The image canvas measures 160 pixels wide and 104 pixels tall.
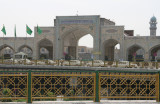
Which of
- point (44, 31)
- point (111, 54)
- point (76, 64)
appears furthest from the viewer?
point (111, 54)

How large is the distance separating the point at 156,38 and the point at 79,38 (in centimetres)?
1442

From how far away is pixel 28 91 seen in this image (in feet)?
25.6

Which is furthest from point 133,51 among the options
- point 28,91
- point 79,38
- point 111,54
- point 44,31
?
point 28,91

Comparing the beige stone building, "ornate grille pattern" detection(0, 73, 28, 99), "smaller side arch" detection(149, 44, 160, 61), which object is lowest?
"ornate grille pattern" detection(0, 73, 28, 99)

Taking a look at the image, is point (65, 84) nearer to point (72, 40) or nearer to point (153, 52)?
point (72, 40)

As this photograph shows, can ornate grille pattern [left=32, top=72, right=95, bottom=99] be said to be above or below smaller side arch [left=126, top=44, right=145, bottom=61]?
below

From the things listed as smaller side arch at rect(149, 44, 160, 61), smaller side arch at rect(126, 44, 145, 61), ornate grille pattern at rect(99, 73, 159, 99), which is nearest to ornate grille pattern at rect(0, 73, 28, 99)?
ornate grille pattern at rect(99, 73, 159, 99)

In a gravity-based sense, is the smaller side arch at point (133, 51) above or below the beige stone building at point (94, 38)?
below

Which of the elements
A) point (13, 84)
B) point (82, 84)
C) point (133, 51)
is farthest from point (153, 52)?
point (82, 84)

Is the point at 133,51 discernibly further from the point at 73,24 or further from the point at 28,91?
the point at 28,91

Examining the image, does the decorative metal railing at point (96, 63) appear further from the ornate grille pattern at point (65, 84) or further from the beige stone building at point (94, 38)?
the ornate grille pattern at point (65, 84)

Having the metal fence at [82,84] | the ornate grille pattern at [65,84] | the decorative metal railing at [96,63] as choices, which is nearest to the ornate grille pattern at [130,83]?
the metal fence at [82,84]

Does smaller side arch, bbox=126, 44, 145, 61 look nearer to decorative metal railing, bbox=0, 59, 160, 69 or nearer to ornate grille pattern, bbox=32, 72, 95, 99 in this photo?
decorative metal railing, bbox=0, 59, 160, 69

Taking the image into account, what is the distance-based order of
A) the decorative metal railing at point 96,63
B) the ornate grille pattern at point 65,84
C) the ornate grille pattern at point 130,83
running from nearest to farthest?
the ornate grille pattern at point 65,84 → the ornate grille pattern at point 130,83 → the decorative metal railing at point 96,63
